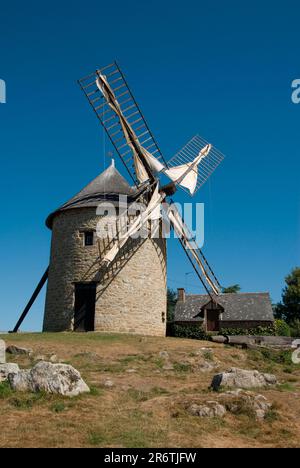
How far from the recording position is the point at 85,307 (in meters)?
23.8

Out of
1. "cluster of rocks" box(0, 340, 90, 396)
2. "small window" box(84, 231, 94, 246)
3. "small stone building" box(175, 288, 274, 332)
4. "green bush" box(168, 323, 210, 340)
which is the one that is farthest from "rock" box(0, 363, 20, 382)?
"small stone building" box(175, 288, 274, 332)

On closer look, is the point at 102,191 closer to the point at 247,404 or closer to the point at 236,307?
the point at 236,307

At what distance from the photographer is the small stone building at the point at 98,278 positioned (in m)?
23.5

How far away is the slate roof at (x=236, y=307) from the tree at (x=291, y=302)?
16.3 meters

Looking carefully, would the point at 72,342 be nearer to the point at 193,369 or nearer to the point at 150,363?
the point at 150,363

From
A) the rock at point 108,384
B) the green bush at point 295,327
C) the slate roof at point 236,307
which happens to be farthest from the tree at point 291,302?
the rock at point 108,384

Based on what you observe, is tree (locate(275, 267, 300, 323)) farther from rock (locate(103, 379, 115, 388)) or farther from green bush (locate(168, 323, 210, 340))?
rock (locate(103, 379, 115, 388))

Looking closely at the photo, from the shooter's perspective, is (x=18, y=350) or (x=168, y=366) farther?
(x=18, y=350)

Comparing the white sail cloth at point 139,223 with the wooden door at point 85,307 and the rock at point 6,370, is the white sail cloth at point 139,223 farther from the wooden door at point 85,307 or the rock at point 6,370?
the rock at point 6,370

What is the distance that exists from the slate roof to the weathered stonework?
10.5 meters

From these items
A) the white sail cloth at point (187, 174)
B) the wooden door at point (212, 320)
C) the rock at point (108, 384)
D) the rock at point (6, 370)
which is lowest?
the rock at point (108, 384)

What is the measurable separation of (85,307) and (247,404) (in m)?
14.9

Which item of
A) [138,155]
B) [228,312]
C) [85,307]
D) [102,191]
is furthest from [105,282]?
[228,312]

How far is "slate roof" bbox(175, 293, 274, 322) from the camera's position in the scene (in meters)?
34.0
